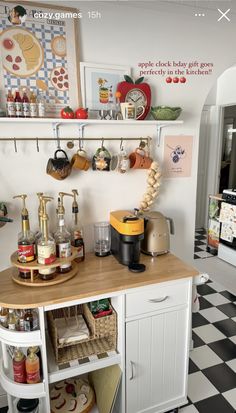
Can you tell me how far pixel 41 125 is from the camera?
1631 millimetres

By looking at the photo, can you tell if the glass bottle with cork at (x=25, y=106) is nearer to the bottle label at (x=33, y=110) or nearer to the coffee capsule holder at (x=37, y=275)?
the bottle label at (x=33, y=110)

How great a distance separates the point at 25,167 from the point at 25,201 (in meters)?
0.19

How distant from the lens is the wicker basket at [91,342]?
1.49 m

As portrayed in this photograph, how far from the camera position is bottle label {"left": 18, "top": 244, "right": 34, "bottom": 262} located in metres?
1.43

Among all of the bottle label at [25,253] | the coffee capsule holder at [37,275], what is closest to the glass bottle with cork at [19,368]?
the coffee capsule holder at [37,275]

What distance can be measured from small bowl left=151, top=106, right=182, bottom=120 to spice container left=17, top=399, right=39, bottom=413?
1.70 meters

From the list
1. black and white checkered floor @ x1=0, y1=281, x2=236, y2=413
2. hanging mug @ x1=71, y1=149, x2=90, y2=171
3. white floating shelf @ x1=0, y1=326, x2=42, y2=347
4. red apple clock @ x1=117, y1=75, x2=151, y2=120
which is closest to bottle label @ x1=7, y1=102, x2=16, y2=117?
hanging mug @ x1=71, y1=149, x2=90, y2=171

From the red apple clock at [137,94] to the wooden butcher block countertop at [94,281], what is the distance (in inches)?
34.2

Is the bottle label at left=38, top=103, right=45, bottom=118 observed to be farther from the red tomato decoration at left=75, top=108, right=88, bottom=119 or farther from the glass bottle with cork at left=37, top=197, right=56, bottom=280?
the glass bottle with cork at left=37, top=197, right=56, bottom=280

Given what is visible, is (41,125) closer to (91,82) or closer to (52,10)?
(91,82)

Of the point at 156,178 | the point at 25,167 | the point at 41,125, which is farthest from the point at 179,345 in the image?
the point at 41,125

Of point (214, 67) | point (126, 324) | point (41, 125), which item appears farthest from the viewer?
point (214, 67)

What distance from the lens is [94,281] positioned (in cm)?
148

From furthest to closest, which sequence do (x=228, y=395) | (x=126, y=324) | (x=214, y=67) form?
(x=214, y=67) → (x=228, y=395) → (x=126, y=324)
